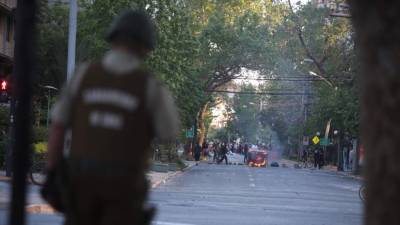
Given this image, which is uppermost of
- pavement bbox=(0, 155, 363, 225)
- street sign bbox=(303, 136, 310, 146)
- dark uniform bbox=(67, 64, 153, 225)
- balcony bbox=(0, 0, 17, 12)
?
balcony bbox=(0, 0, 17, 12)

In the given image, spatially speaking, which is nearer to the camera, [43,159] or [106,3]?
[43,159]

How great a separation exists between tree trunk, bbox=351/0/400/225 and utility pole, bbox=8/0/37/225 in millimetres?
2019

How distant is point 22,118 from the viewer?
5.55m

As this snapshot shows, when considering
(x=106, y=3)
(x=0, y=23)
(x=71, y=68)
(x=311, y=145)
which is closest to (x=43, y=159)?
(x=71, y=68)

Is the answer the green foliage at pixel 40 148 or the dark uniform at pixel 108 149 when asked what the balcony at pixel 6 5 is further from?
the dark uniform at pixel 108 149

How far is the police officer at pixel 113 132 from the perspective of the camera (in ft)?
16.4

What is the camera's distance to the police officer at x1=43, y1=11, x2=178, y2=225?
4996 millimetres

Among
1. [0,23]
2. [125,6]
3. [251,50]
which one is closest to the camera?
[125,6]

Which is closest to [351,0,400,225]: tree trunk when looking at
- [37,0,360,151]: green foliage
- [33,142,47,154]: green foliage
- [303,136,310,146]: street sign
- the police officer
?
the police officer

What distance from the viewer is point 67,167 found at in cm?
522

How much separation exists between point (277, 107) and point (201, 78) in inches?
1566

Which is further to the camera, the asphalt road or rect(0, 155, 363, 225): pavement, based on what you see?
the asphalt road

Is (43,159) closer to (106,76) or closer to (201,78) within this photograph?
(106,76)

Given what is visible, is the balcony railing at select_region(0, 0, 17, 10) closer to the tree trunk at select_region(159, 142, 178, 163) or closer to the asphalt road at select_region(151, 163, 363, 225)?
the tree trunk at select_region(159, 142, 178, 163)
